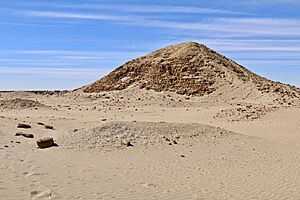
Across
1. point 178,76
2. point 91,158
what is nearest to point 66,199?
point 91,158

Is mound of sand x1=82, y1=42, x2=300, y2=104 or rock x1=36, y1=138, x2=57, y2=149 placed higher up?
mound of sand x1=82, y1=42, x2=300, y2=104

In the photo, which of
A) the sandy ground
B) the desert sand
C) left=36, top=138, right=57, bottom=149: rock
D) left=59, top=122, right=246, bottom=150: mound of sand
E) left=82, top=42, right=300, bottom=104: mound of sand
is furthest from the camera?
left=82, top=42, right=300, bottom=104: mound of sand

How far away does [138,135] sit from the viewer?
15.0 m

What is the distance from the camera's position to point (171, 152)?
13.4 m

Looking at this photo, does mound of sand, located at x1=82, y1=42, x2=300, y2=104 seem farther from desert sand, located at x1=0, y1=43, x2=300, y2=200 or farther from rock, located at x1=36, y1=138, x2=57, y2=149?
rock, located at x1=36, y1=138, x2=57, y2=149

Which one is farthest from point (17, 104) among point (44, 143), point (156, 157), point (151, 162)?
point (151, 162)

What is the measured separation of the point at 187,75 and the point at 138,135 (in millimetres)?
28073

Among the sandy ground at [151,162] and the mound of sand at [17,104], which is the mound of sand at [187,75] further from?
the sandy ground at [151,162]

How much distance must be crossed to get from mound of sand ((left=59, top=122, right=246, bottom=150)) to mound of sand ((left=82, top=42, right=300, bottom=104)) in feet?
68.5

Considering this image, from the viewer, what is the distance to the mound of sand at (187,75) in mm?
39816

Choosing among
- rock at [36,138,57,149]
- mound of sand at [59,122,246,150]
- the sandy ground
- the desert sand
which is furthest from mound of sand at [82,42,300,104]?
rock at [36,138,57,149]

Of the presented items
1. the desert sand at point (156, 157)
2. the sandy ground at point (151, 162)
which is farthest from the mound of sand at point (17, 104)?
the sandy ground at point (151, 162)

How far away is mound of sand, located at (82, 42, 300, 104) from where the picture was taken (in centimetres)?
3982

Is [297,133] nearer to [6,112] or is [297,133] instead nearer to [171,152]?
[171,152]
